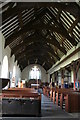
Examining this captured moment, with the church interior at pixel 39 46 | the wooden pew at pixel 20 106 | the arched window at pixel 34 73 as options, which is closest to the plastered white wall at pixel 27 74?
the arched window at pixel 34 73

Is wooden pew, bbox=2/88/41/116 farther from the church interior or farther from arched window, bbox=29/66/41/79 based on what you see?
arched window, bbox=29/66/41/79

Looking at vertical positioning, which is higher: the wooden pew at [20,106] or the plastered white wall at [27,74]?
the plastered white wall at [27,74]

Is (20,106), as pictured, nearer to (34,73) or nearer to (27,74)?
(27,74)

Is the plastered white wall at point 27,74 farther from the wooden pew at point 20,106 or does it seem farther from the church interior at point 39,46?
the wooden pew at point 20,106

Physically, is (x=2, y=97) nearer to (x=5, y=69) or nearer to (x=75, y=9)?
(x=75, y=9)

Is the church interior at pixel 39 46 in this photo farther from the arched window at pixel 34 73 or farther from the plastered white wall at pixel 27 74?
the plastered white wall at pixel 27 74

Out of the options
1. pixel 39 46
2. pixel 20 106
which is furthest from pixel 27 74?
pixel 20 106

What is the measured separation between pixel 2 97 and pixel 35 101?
1.08 meters

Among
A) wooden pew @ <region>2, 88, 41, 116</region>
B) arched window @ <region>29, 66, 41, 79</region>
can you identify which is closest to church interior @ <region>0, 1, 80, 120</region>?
wooden pew @ <region>2, 88, 41, 116</region>

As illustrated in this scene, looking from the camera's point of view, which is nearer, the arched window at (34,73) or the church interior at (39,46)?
the church interior at (39,46)

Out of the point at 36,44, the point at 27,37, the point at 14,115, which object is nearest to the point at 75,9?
the point at 14,115

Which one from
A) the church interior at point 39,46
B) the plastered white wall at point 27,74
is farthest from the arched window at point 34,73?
the church interior at point 39,46

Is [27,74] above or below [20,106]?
above

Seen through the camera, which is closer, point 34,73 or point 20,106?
point 20,106
